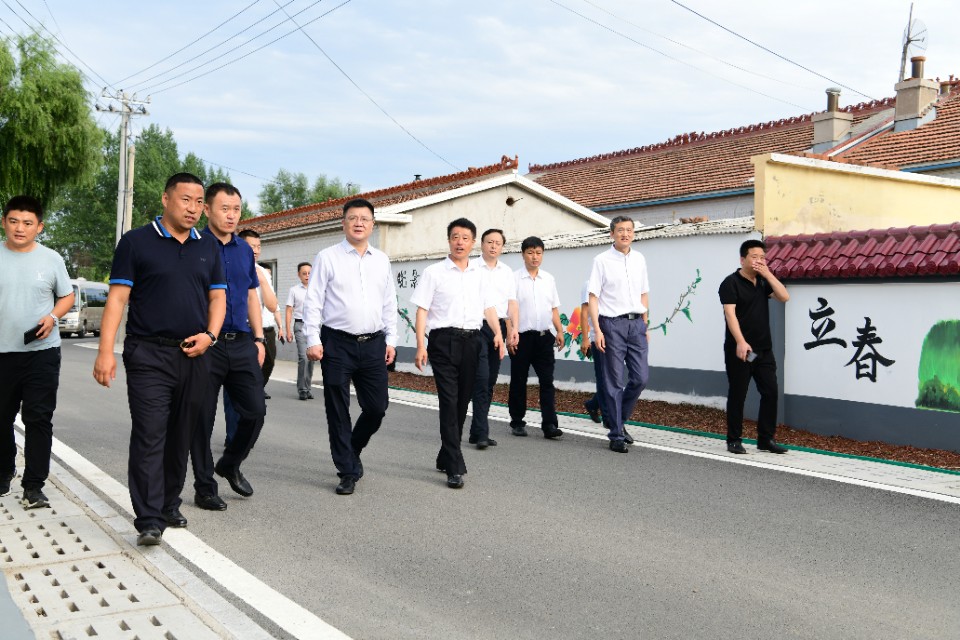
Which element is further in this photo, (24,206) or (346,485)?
(346,485)

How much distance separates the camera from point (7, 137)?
1007 inches

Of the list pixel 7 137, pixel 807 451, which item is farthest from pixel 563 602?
pixel 7 137

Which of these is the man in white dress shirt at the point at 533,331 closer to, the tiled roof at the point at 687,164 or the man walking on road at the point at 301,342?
the man walking on road at the point at 301,342

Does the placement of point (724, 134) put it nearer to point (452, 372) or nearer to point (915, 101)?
point (915, 101)

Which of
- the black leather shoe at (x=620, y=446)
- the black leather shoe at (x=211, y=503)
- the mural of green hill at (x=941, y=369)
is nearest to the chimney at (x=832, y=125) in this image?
the mural of green hill at (x=941, y=369)

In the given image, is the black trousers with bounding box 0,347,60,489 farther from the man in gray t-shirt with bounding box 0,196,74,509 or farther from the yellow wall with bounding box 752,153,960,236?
the yellow wall with bounding box 752,153,960,236

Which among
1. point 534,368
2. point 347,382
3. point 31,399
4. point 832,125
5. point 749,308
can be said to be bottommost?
point 31,399

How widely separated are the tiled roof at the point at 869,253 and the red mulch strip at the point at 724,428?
1700 mm

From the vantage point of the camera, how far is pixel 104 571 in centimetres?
471

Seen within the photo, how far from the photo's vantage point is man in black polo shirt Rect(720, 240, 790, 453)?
28.5 feet

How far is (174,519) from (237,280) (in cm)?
163

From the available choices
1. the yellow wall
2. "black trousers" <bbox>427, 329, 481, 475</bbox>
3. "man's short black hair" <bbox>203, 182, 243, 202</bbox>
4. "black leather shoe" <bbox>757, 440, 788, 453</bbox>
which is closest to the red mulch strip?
"black leather shoe" <bbox>757, 440, 788, 453</bbox>

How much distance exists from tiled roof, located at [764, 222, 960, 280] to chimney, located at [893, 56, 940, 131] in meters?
14.4

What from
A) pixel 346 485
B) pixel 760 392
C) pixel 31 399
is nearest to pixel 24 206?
pixel 31 399
